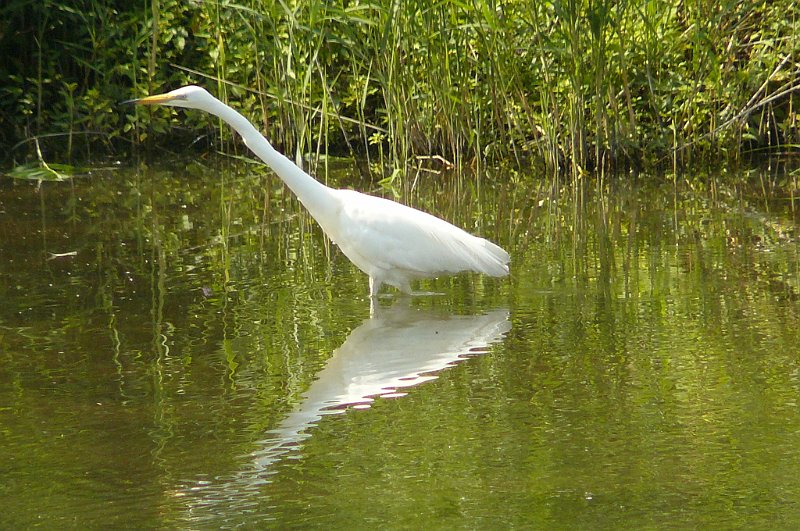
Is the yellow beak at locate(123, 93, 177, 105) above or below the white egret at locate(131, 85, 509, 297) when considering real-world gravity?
above

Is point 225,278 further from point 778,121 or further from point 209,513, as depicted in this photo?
point 778,121

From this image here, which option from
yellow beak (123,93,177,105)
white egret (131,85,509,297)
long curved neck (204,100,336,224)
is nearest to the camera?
yellow beak (123,93,177,105)

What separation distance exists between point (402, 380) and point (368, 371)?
7.2 inches

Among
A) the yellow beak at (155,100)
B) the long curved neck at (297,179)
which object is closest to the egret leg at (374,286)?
the long curved neck at (297,179)

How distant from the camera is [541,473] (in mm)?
2963

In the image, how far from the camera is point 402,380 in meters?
3.87

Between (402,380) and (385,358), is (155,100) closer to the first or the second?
(385,358)

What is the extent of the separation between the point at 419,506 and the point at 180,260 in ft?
10.9

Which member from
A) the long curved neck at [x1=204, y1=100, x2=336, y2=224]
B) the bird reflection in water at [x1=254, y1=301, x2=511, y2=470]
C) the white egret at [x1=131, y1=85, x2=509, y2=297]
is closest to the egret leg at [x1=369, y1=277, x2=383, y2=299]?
the white egret at [x1=131, y1=85, x2=509, y2=297]

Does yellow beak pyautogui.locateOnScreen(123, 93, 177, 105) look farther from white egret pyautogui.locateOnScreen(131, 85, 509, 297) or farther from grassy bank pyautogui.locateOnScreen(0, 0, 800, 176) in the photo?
grassy bank pyautogui.locateOnScreen(0, 0, 800, 176)

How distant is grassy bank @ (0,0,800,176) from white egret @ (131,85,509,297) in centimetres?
234

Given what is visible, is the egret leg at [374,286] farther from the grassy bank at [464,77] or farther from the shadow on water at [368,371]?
the grassy bank at [464,77]

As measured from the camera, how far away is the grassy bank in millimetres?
7883

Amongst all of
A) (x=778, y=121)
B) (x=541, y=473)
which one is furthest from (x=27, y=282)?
(x=778, y=121)
